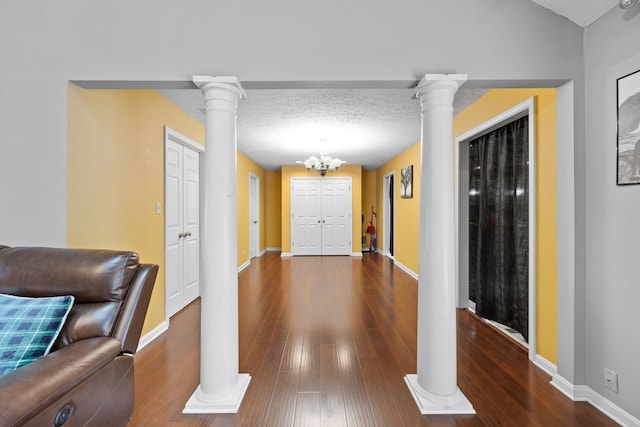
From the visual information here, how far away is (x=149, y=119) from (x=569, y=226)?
3.60 metres

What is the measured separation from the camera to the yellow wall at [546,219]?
2201mm

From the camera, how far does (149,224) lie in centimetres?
284

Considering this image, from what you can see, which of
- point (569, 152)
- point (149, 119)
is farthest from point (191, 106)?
point (569, 152)

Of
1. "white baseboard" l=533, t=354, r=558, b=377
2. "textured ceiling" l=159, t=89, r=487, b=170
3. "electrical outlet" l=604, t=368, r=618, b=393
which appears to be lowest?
"white baseboard" l=533, t=354, r=558, b=377

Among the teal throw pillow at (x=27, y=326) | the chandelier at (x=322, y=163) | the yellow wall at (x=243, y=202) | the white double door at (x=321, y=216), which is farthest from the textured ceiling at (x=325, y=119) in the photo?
the teal throw pillow at (x=27, y=326)

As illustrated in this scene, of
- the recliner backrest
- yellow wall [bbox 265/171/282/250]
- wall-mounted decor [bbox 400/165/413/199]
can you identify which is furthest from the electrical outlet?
yellow wall [bbox 265/171/282/250]

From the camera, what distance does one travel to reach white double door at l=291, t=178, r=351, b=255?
7.88 meters

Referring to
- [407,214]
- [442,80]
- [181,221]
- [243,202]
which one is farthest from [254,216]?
[442,80]

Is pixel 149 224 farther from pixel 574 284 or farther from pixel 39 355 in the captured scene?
pixel 574 284

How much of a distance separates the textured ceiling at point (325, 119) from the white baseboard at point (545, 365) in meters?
2.45

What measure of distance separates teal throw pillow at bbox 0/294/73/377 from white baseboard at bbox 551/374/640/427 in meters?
3.01

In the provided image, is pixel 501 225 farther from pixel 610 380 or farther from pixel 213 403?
pixel 213 403

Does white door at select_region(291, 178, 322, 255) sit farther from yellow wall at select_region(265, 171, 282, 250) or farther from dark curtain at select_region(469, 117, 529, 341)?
dark curtain at select_region(469, 117, 529, 341)

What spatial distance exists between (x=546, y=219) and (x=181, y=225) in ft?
12.1
